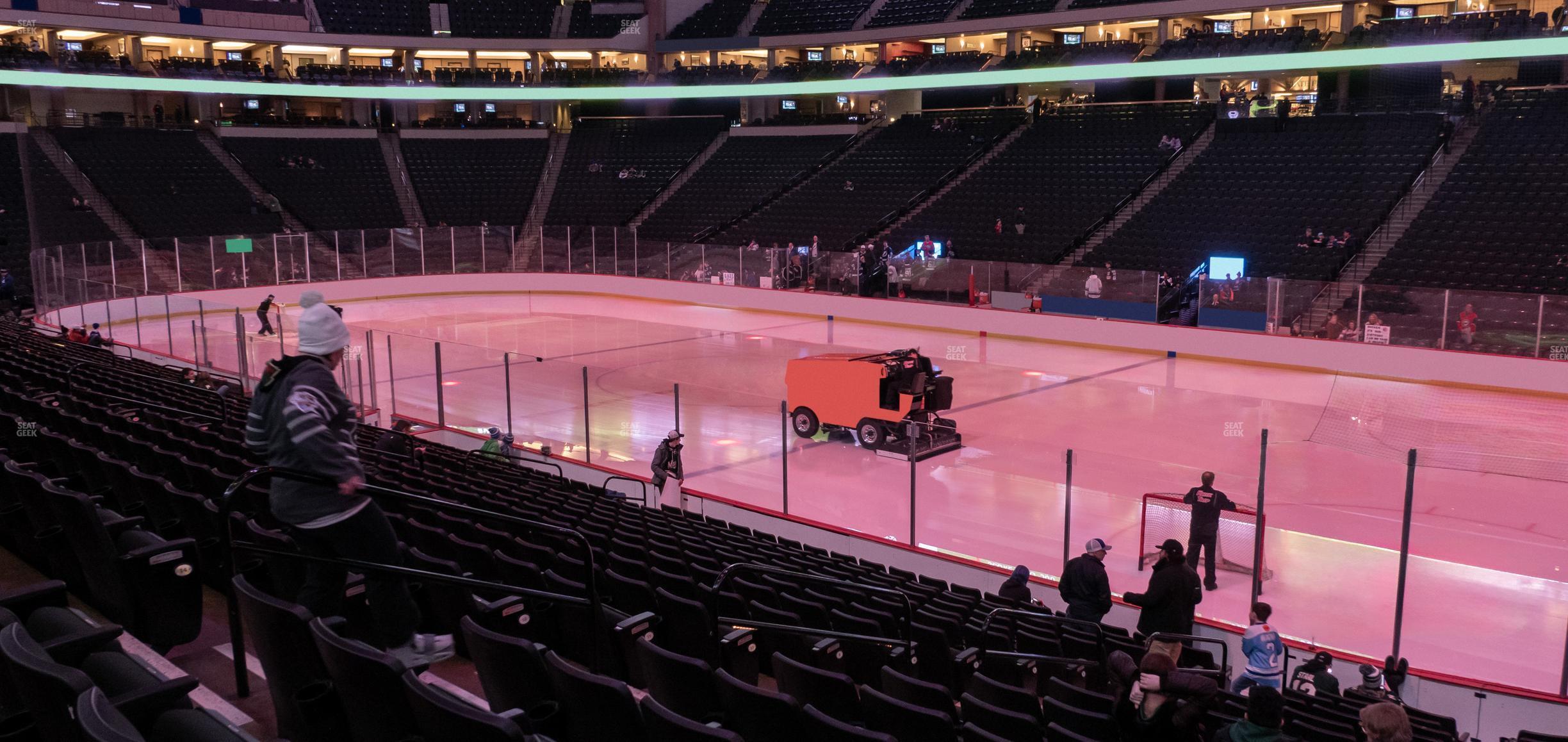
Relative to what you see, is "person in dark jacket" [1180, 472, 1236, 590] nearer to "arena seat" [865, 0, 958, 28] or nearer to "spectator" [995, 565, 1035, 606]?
"spectator" [995, 565, 1035, 606]

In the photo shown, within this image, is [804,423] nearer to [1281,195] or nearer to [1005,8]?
[1281,195]

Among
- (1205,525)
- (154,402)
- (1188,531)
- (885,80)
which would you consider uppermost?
(885,80)

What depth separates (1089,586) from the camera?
9531 millimetres

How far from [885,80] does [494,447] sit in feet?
101

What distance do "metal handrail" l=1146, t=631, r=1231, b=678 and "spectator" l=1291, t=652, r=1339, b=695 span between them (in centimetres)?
53

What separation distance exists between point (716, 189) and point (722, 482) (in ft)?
96.9

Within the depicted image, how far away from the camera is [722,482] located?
1525cm

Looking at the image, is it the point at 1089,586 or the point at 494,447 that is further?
the point at 494,447

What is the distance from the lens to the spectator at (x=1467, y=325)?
72.1ft

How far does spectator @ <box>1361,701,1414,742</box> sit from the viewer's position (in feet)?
16.7

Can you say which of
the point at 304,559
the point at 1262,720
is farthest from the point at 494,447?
the point at 1262,720

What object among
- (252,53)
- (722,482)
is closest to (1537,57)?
(722,482)

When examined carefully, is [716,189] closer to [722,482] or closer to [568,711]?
[722,482]

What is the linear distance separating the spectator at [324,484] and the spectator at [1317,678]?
6.88m
